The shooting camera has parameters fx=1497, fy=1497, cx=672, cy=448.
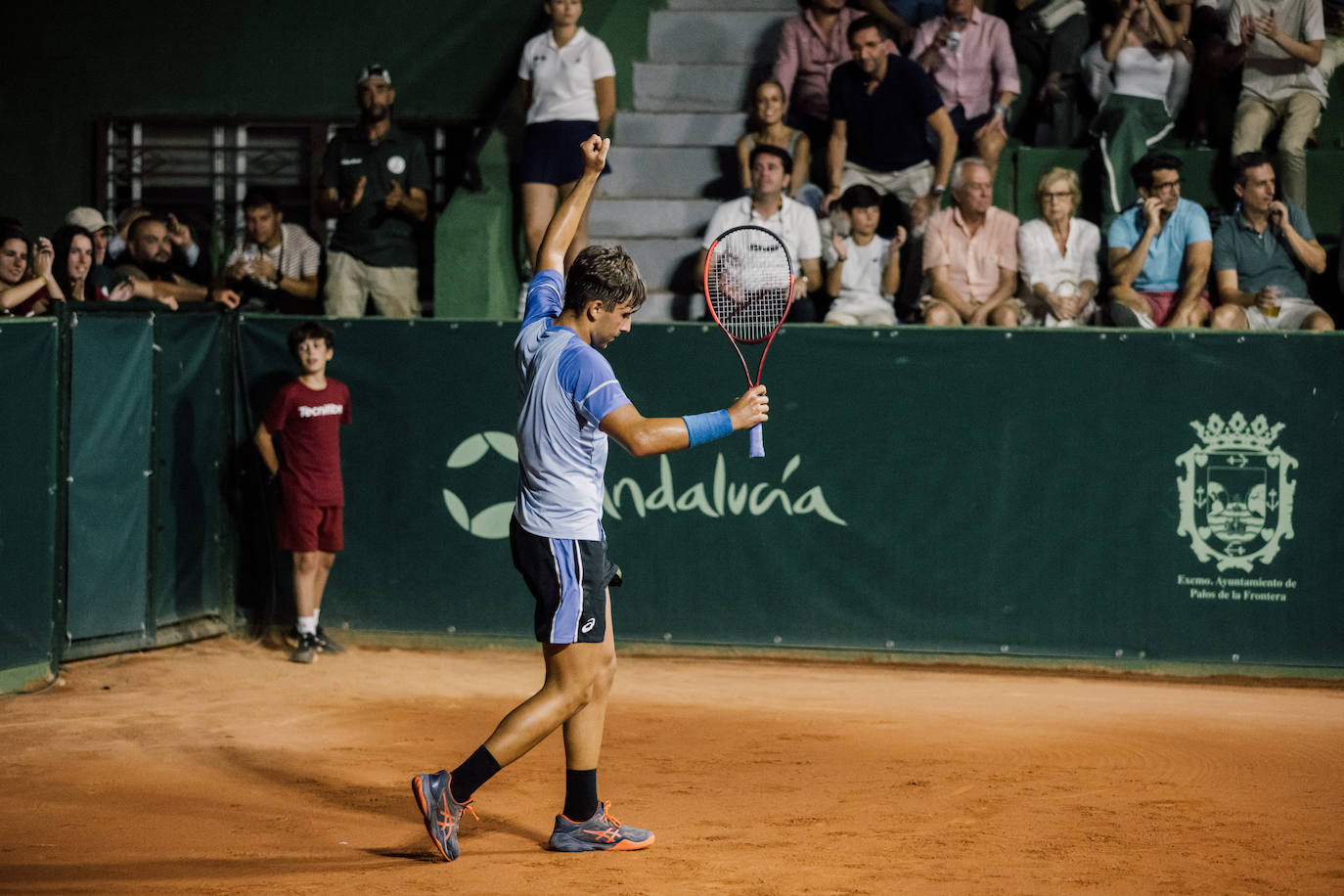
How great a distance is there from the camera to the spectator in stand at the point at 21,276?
9.07 m

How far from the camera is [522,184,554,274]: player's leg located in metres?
10.9

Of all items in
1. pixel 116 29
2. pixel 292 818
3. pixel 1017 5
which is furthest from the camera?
pixel 116 29

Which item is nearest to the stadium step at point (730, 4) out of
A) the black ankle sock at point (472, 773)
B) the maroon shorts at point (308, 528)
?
the maroon shorts at point (308, 528)

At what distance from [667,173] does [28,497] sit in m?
5.76

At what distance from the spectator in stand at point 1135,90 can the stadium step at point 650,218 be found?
120 inches

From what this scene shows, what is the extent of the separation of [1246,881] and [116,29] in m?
13.3

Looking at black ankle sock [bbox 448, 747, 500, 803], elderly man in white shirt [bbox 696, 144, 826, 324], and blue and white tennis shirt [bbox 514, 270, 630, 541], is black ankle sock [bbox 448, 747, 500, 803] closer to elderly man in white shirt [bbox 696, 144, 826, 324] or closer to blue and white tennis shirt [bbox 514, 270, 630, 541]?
blue and white tennis shirt [bbox 514, 270, 630, 541]

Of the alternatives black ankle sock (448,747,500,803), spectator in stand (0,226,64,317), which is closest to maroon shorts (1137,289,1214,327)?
black ankle sock (448,747,500,803)

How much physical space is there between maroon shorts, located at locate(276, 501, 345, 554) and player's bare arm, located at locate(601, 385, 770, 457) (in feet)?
15.4

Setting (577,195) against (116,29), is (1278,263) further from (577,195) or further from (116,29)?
(116,29)

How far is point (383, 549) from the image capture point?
9648 millimetres

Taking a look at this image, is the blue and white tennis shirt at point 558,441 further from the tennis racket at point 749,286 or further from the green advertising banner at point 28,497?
the green advertising banner at point 28,497

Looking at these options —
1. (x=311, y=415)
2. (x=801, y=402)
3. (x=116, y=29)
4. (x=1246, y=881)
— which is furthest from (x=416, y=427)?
(x=116, y=29)

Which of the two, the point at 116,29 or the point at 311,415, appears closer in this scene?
the point at 311,415
